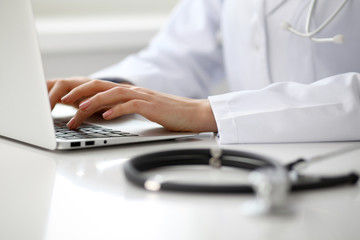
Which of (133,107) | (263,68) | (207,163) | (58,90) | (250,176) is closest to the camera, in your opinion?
(250,176)

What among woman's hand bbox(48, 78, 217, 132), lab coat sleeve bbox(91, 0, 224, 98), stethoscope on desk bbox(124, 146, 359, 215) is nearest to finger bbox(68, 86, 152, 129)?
woman's hand bbox(48, 78, 217, 132)

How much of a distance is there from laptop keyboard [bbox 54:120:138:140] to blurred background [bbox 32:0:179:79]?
1.17 m

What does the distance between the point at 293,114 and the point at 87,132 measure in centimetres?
31

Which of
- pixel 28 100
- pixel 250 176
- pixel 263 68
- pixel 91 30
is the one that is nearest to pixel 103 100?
pixel 28 100

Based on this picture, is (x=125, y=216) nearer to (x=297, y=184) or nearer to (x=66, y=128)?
(x=297, y=184)

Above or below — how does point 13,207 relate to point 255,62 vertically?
below

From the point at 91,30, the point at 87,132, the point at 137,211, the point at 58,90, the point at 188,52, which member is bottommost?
the point at 137,211

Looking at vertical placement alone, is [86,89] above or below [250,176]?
above

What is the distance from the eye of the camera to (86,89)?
79 cm

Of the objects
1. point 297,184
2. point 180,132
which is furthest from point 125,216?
point 180,132

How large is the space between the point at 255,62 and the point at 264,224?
2.74 feet

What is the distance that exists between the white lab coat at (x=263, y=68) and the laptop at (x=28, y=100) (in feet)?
0.37

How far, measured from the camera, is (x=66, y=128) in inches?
29.1

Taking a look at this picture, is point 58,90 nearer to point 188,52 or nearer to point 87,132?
point 87,132
